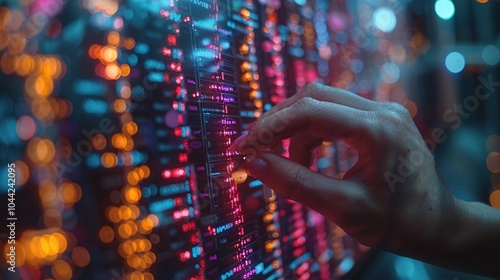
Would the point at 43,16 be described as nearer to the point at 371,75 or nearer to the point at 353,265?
the point at 353,265

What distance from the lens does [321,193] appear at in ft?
1.82

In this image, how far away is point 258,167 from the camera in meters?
0.57

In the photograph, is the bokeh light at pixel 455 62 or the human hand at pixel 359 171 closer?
the human hand at pixel 359 171

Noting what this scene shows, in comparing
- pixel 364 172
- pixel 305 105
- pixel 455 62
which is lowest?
pixel 364 172

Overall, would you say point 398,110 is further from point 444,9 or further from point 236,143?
point 444,9

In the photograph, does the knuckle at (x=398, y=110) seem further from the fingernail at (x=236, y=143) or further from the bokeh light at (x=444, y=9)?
the bokeh light at (x=444, y=9)

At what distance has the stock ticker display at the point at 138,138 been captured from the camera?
37 centimetres

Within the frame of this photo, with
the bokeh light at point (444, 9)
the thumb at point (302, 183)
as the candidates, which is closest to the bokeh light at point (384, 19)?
the bokeh light at point (444, 9)

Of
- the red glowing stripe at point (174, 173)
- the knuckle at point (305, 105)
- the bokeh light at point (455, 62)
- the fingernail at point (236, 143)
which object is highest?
the bokeh light at point (455, 62)

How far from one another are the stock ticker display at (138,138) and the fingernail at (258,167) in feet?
0.13

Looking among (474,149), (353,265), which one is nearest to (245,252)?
(353,265)

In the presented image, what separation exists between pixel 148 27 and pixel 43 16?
133 millimetres
